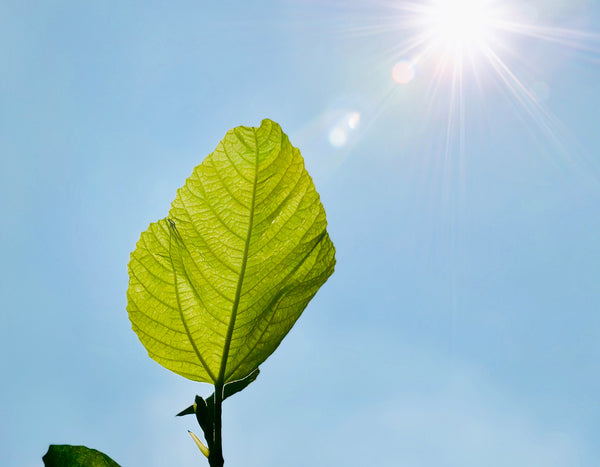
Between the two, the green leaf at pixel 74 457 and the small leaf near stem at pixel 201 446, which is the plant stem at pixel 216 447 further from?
the green leaf at pixel 74 457

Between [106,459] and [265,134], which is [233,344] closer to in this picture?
[106,459]

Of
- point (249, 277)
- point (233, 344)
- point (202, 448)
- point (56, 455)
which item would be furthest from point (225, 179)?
point (56, 455)

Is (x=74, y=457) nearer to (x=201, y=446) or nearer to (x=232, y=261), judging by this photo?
(x=201, y=446)

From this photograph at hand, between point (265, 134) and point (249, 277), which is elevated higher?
point (265, 134)

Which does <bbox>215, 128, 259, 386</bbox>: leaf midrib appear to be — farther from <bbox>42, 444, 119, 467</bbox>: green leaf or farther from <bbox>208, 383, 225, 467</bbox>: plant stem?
<bbox>42, 444, 119, 467</bbox>: green leaf

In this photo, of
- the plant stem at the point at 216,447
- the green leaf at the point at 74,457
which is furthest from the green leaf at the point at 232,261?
the green leaf at the point at 74,457

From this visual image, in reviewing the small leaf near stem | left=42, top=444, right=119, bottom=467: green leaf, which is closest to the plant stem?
the small leaf near stem
